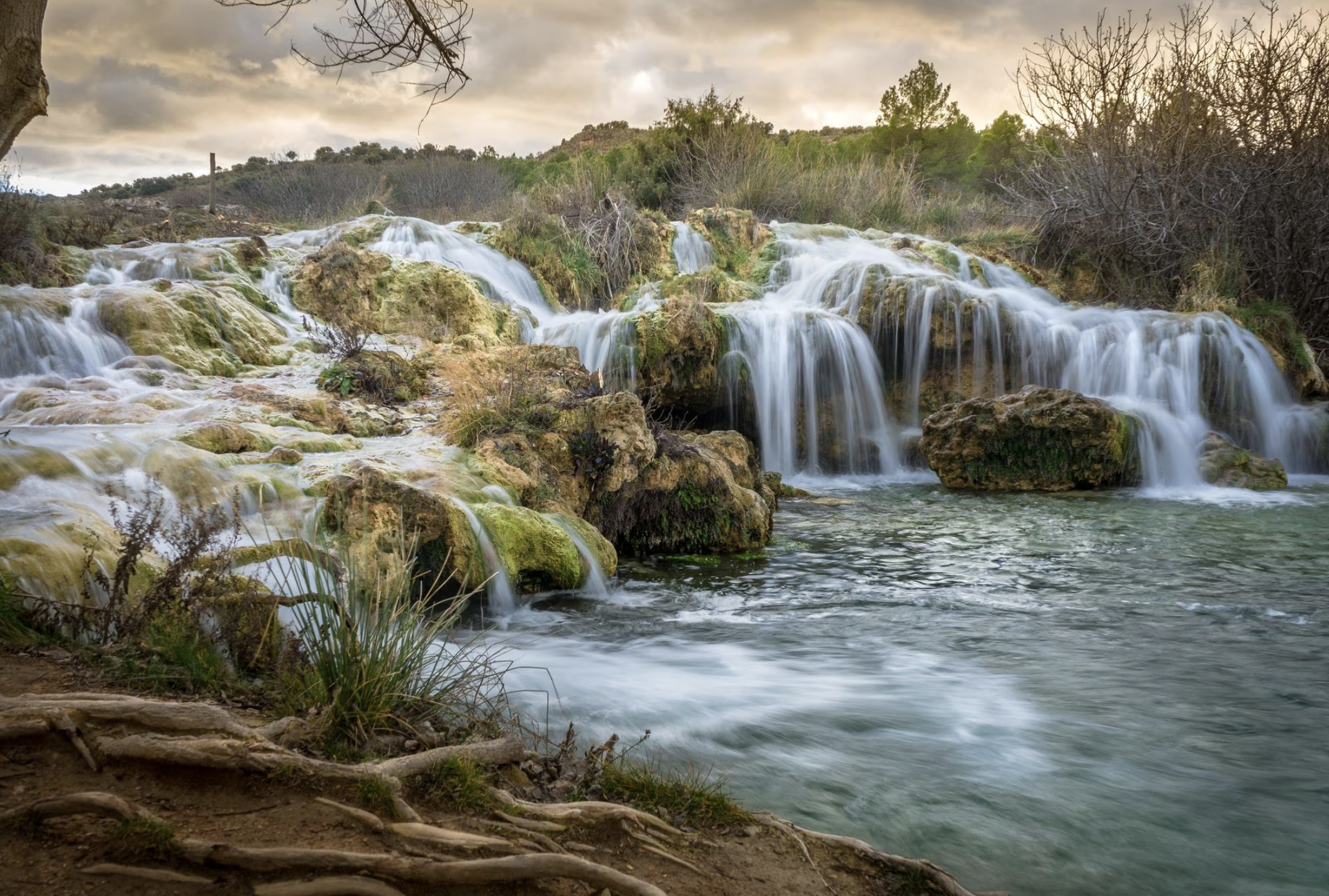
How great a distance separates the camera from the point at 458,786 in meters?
2.42

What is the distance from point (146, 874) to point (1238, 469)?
43.4 feet

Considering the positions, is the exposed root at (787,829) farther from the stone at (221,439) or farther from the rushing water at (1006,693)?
the stone at (221,439)

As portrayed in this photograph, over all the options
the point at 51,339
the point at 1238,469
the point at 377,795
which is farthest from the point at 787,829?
the point at 1238,469

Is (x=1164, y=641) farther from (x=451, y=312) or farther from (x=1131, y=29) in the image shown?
(x=1131, y=29)

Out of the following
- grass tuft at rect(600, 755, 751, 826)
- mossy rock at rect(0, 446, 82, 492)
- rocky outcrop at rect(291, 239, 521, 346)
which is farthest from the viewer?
rocky outcrop at rect(291, 239, 521, 346)

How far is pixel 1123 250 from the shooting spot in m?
17.6

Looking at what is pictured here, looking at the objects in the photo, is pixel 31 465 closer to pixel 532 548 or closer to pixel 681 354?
pixel 532 548

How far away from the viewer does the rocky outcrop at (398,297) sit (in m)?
12.5

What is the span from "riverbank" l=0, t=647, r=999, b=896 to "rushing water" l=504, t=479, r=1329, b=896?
915mm

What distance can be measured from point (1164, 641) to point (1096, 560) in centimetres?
222

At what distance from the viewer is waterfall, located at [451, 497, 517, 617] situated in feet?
19.9

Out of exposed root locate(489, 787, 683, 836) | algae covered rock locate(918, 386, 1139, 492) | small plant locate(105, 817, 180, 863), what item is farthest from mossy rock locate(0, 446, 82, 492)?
algae covered rock locate(918, 386, 1139, 492)

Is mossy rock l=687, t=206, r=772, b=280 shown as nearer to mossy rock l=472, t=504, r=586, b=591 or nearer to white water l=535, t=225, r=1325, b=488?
white water l=535, t=225, r=1325, b=488

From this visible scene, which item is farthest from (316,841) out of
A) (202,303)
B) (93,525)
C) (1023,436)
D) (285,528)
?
(1023,436)
